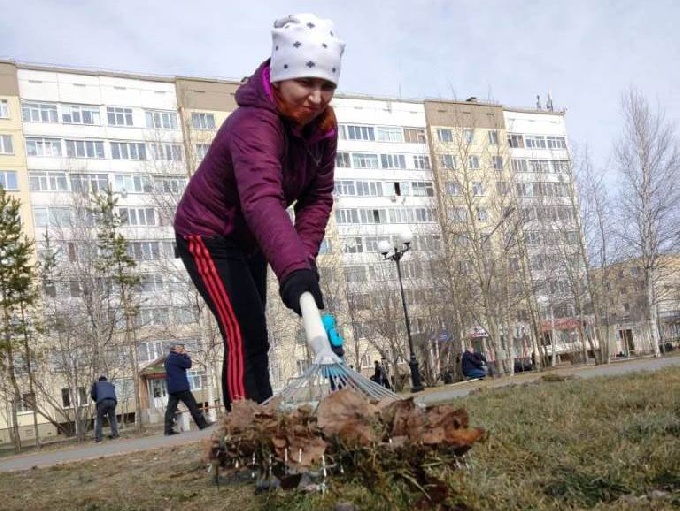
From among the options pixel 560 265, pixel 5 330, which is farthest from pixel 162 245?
pixel 560 265

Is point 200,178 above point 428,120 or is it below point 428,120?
below

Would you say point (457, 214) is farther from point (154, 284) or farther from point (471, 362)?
point (154, 284)

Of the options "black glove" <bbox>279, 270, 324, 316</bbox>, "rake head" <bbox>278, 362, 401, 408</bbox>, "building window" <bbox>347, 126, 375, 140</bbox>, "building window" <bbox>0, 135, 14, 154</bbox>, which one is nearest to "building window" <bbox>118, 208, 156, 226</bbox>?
"building window" <bbox>0, 135, 14, 154</bbox>

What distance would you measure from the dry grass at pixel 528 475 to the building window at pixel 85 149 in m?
41.6

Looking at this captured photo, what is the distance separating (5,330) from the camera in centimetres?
2389

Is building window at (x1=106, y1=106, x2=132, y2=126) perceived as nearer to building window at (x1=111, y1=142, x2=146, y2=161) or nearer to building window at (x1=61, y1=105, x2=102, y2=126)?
building window at (x1=61, y1=105, x2=102, y2=126)

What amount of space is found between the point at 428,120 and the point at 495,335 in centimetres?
2657

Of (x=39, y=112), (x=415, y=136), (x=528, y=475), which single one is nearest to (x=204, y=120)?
(x=39, y=112)

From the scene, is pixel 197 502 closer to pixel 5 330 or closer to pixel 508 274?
pixel 5 330

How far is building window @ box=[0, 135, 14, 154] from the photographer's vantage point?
138 ft

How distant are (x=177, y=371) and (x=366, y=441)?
11194mm

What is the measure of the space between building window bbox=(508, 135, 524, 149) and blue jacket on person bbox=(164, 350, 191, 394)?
157 feet

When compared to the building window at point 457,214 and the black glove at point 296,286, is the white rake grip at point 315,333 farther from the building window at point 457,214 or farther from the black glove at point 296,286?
the building window at point 457,214

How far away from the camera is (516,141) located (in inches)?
2240
